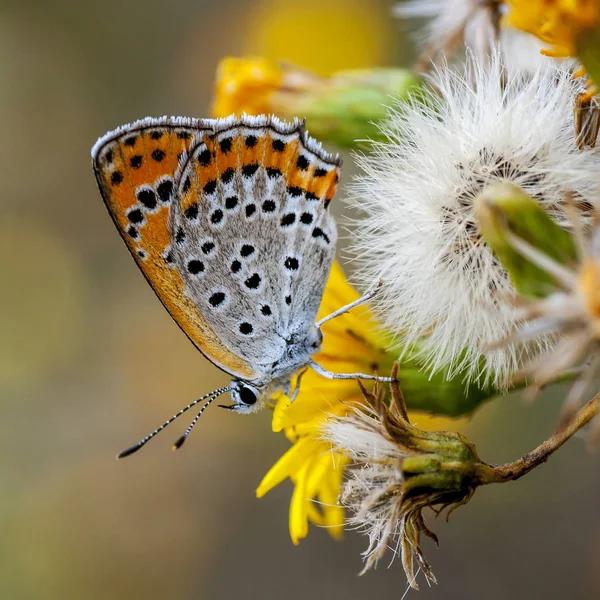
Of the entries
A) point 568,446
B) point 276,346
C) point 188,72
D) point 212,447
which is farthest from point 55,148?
point 276,346

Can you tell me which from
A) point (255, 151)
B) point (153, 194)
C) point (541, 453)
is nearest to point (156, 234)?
point (153, 194)

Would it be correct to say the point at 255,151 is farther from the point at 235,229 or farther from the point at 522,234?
the point at 522,234

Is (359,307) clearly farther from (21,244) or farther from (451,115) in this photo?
(21,244)

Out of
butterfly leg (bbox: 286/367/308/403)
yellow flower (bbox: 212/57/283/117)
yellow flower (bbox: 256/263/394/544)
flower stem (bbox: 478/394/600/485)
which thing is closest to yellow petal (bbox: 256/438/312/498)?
yellow flower (bbox: 256/263/394/544)

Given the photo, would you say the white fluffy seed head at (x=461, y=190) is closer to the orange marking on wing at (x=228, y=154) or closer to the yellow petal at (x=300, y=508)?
the orange marking on wing at (x=228, y=154)

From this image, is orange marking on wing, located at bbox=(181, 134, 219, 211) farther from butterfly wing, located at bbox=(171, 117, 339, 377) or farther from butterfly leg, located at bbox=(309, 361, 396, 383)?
butterfly leg, located at bbox=(309, 361, 396, 383)

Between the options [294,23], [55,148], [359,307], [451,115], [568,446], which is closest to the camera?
[451,115]
